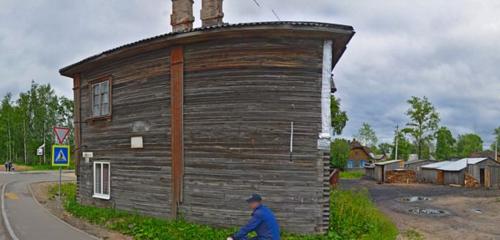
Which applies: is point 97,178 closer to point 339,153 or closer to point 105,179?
point 105,179

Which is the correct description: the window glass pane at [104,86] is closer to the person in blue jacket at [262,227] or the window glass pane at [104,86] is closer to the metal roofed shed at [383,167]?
the person in blue jacket at [262,227]

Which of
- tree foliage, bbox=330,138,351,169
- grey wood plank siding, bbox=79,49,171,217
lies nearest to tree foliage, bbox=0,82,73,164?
tree foliage, bbox=330,138,351,169

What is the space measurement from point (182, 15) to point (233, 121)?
5453 millimetres

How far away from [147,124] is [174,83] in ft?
5.91

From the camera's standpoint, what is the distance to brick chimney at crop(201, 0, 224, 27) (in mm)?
12688

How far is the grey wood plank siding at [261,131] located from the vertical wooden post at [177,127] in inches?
26.7

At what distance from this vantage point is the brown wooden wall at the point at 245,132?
9.63 m

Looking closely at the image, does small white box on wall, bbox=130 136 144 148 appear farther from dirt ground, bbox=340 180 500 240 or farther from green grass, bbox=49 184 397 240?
dirt ground, bbox=340 180 500 240

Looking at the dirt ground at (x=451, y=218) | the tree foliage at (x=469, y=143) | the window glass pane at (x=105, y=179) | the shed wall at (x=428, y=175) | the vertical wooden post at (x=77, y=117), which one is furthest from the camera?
the tree foliage at (x=469, y=143)

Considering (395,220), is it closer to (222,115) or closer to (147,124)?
(222,115)

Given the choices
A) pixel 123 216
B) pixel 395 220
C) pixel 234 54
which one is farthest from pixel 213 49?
pixel 395 220

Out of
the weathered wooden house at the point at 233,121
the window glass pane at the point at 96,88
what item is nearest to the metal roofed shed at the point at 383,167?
the weathered wooden house at the point at 233,121

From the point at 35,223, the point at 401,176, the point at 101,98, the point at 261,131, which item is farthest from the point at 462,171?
the point at 35,223

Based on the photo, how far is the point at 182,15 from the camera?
43.6ft
